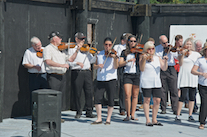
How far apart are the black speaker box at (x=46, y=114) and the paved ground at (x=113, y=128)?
20.8 inches

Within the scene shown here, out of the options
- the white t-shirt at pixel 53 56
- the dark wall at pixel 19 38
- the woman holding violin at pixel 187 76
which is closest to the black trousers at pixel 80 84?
the white t-shirt at pixel 53 56

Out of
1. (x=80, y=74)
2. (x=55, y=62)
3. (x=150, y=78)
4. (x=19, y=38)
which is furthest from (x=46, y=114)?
(x=19, y=38)

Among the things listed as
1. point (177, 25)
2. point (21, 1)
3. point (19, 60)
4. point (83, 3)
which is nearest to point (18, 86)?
point (19, 60)

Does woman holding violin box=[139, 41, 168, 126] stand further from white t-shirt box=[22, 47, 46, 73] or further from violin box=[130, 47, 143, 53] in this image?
white t-shirt box=[22, 47, 46, 73]

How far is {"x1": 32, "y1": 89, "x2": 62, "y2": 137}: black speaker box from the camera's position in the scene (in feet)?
19.3

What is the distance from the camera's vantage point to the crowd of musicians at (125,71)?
8.03 metres

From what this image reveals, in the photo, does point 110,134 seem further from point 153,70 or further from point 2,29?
point 2,29

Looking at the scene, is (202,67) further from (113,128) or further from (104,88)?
(113,128)

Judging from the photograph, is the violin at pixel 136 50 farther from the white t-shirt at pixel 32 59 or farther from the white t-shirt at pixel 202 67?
the white t-shirt at pixel 32 59

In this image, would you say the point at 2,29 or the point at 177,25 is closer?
the point at 2,29

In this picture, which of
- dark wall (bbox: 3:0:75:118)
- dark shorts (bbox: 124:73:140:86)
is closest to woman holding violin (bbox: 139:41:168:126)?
dark shorts (bbox: 124:73:140:86)

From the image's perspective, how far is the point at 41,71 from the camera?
8688 millimetres

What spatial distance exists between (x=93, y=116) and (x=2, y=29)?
116 inches

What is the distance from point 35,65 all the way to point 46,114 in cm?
288
